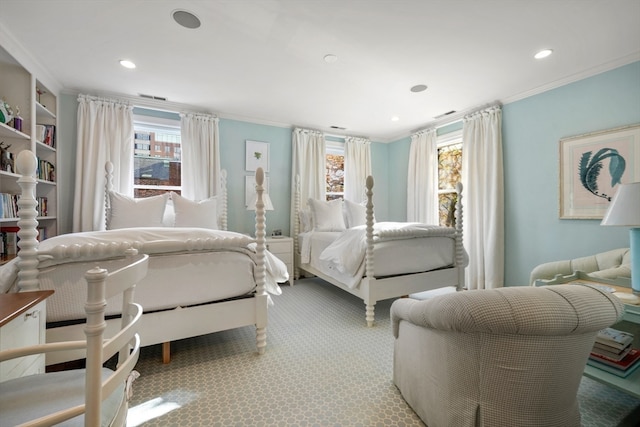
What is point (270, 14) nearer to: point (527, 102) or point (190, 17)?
point (190, 17)

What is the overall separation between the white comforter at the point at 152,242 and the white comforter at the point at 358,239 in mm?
769

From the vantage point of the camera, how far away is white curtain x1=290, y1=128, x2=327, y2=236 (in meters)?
4.39

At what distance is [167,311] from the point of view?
1742 millimetres

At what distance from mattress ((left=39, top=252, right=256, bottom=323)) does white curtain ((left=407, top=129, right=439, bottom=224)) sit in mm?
3377

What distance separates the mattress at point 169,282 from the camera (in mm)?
1483

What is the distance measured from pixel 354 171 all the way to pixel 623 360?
3.98m

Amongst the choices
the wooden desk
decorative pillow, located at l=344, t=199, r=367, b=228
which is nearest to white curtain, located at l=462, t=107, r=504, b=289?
decorative pillow, located at l=344, t=199, r=367, b=228

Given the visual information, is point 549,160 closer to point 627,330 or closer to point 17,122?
point 627,330

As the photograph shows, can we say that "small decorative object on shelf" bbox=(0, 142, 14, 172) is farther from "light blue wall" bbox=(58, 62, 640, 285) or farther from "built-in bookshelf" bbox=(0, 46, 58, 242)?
"light blue wall" bbox=(58, 62, 640, 285)

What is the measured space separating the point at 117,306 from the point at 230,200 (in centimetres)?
256

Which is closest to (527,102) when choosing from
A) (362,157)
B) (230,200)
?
(362,157)

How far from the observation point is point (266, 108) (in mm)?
3777

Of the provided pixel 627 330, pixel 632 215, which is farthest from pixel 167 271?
pixel 627 330

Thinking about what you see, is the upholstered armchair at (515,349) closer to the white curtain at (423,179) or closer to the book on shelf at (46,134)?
the white curtain at (423,179)
